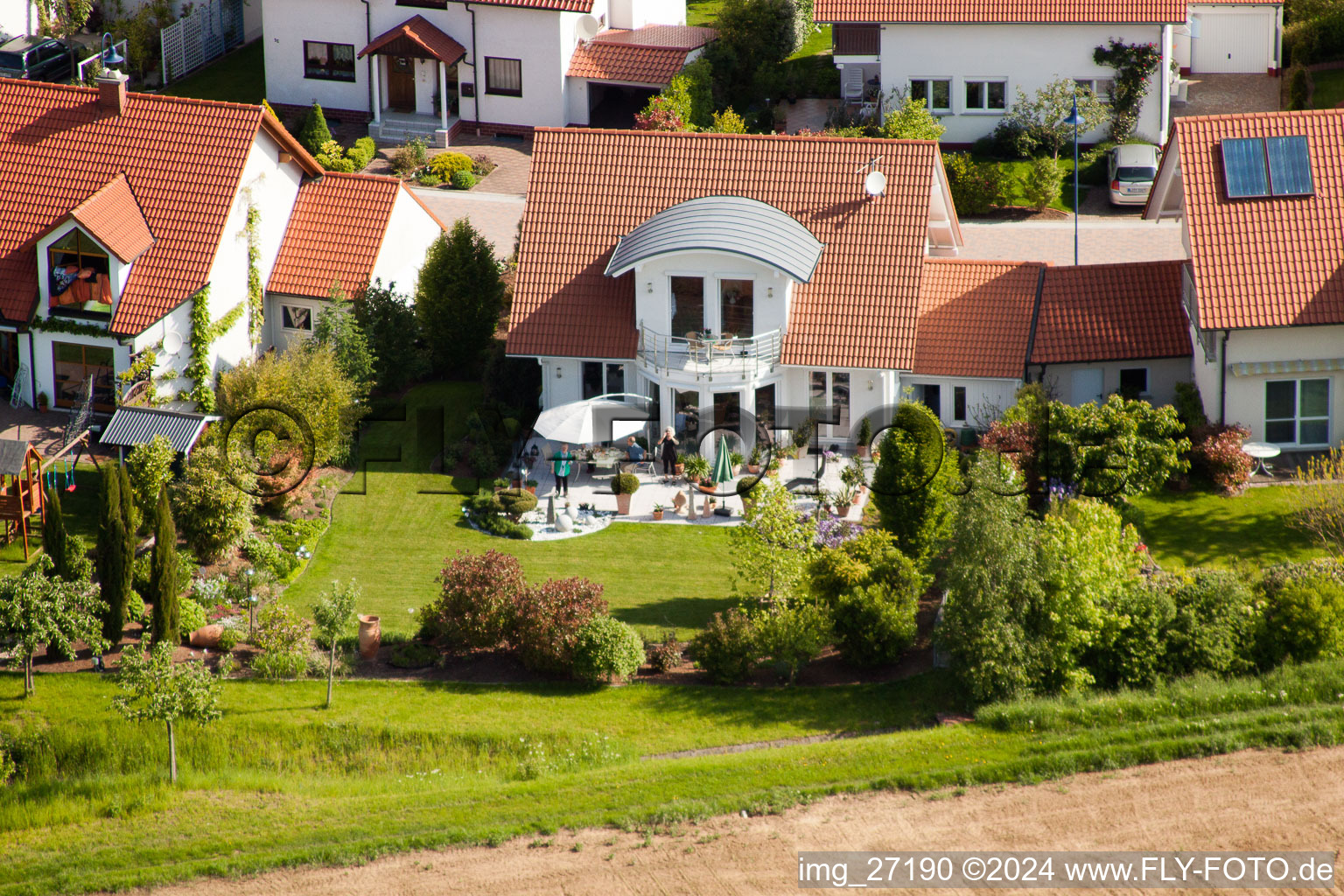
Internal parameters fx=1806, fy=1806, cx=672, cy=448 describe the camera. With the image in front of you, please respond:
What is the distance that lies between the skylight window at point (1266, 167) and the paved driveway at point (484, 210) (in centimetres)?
2251

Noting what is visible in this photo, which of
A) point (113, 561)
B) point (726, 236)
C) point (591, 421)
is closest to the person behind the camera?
point (113, 561)

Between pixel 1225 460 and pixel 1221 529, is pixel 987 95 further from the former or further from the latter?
pixel 1221 529

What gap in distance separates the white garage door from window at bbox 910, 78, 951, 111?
1069cm

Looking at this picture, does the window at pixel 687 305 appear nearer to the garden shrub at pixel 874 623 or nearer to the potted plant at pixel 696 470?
the potted plant at pixel 696 470

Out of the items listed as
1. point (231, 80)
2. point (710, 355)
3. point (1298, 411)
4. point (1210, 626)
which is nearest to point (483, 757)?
point (1210, 626)

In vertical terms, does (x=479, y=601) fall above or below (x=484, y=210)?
below

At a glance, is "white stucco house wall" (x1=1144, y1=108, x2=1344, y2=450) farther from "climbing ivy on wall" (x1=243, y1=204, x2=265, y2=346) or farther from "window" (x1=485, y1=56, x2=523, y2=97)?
"window" (x1=485, y1=56, x2=523, y2=97)

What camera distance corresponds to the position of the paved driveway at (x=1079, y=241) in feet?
184

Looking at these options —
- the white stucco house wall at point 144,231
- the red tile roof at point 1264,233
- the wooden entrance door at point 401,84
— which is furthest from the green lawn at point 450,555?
the wooden entrance door at point 401,84

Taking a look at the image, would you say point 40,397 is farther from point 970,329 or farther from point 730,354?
point 970,329

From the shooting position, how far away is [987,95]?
63.4m

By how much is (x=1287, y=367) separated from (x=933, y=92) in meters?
23.0

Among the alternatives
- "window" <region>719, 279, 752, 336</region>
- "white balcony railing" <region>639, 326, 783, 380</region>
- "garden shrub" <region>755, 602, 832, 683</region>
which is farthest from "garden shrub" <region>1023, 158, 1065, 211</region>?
"garden shrub" <region>755, 602, 832, 683</region>

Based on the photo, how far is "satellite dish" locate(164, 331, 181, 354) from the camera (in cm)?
4600
